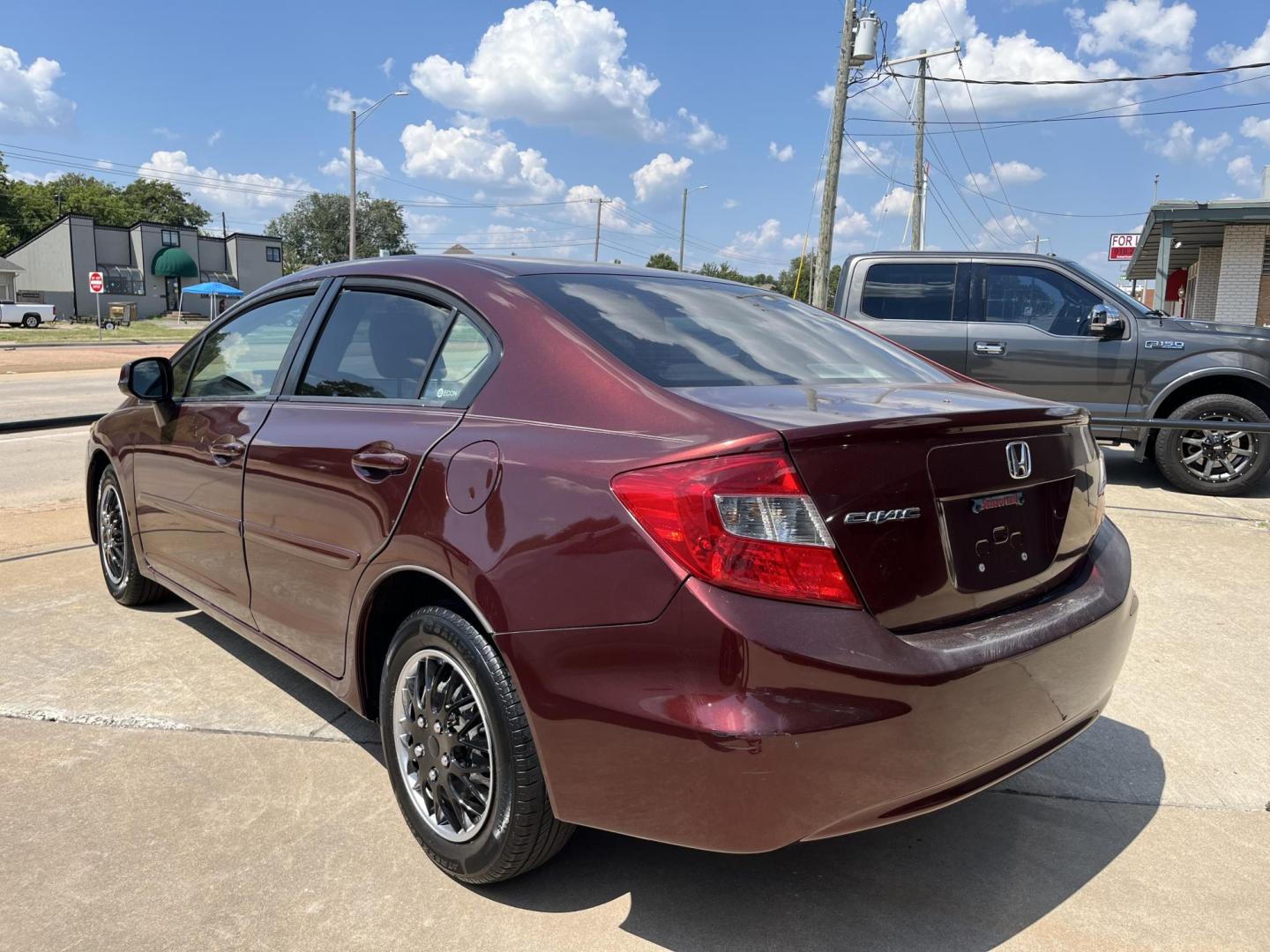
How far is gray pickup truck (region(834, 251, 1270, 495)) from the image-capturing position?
822cm

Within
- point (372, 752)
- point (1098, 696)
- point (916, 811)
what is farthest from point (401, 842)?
point (1098, 696)

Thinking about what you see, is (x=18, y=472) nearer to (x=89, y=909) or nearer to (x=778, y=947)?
(x=89, y=909)

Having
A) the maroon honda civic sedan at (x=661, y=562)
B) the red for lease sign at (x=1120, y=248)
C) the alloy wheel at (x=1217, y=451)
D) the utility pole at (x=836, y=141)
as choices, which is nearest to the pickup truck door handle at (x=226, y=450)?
the maroon honda civic sedan at (x=661, y=562)

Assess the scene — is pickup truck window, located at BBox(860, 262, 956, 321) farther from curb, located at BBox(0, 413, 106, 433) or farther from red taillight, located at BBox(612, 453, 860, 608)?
red taillight, located at BBox(612, 453, 860, 608)

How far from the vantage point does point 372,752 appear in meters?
3.39

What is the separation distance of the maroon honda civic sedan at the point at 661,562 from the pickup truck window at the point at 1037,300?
6091 millimetres

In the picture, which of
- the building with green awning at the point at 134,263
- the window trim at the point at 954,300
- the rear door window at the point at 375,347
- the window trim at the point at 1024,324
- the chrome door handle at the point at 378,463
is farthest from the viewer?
the building with green awning at the point at 134,263

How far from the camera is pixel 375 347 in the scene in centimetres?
316

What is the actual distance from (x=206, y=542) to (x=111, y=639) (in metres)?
1.10

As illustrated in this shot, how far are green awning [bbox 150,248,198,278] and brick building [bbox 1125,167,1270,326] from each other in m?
62.5

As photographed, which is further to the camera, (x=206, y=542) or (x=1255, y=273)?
(x=1255, y=273)

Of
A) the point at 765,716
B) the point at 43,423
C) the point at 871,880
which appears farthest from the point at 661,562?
the point at 43,423

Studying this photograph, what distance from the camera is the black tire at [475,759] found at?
235 cm

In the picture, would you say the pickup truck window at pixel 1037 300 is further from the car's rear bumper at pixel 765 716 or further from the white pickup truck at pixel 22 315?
the white pickup truck at pixel 22 315
